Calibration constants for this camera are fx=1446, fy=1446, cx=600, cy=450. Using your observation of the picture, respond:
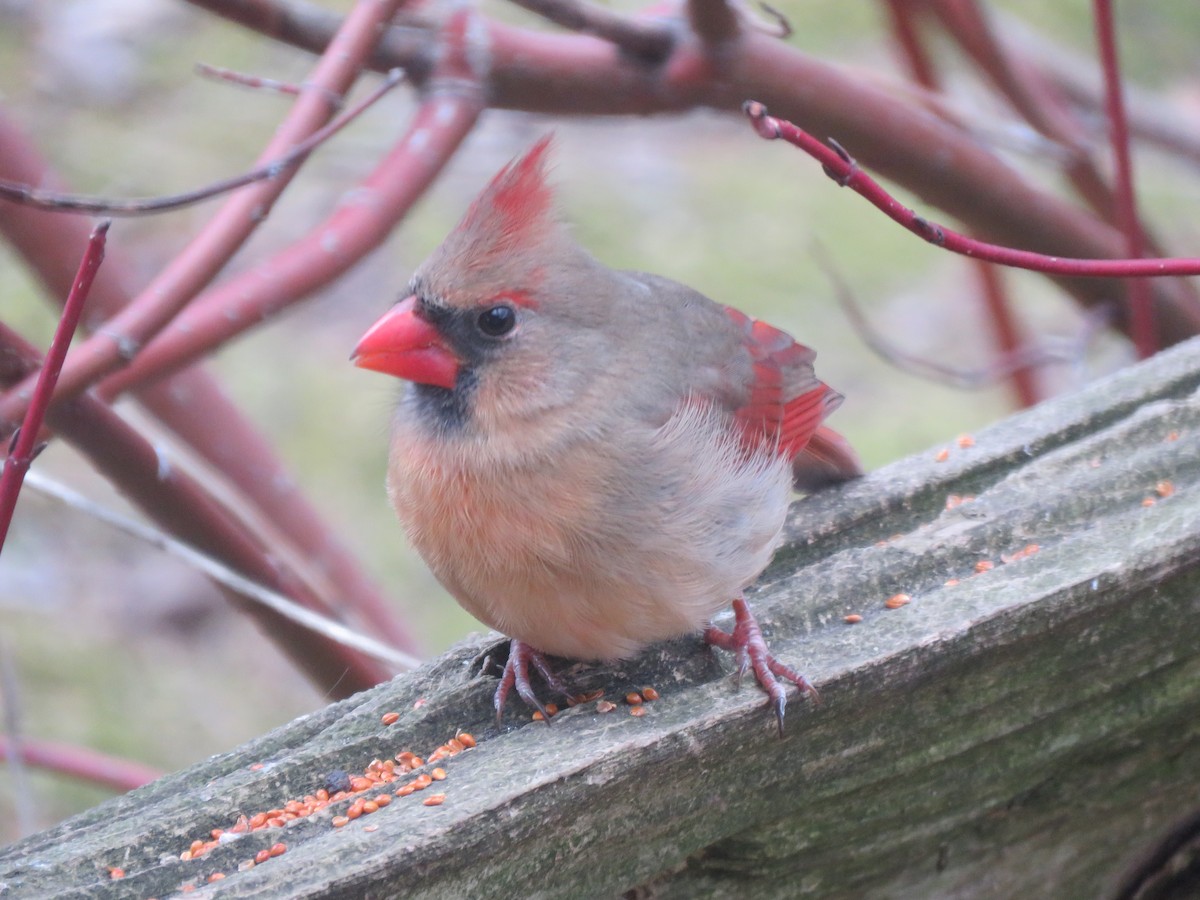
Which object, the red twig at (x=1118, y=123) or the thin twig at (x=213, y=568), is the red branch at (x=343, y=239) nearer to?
the thin twig at (x=213, y=568)

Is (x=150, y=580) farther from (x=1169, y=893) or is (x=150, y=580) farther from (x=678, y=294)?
(x=1169, y=893)

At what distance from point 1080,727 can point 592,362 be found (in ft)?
2.23

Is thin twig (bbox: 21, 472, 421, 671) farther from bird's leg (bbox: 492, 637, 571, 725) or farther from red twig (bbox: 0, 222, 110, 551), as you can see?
red twig (bbox: 0, 222, 110, 551)

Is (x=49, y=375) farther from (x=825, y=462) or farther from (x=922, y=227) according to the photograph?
(x=825, y=462)

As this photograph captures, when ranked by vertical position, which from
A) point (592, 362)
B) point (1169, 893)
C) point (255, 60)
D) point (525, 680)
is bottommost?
point (1169, 893)

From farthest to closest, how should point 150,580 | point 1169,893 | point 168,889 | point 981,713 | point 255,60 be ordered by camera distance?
point 255,60, point 150,580, point 1169,893, point 981,713, point 168,889

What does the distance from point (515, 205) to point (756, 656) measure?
0.57 m

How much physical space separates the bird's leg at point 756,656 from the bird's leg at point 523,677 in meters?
0.19

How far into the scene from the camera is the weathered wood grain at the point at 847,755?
126cm

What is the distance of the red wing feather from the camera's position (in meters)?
1.92

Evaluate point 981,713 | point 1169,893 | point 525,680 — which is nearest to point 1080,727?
point 981,713

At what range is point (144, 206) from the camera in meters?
1.29

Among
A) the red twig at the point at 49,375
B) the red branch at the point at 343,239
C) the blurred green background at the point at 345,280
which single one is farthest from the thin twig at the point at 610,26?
the blurred green background at the point at 345,280

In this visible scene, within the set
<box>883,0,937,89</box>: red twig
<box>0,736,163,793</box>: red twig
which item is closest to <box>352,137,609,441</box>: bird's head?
<box>0,736,163,793</box>: red twig
